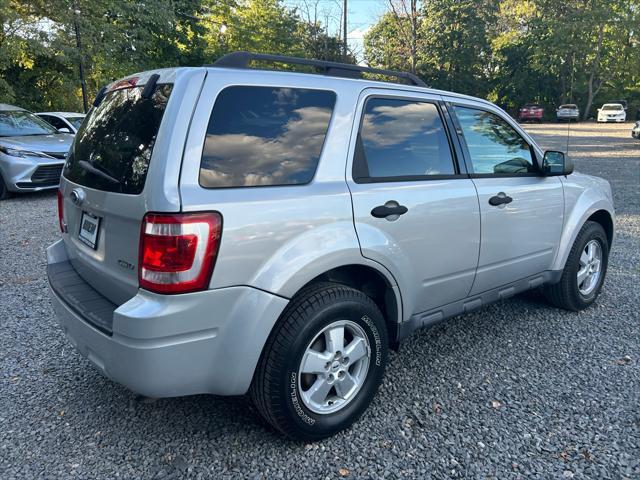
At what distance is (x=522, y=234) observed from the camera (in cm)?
357

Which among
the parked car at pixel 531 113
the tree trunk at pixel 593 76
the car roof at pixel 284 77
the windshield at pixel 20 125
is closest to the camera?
the car roof at pixel 284 77

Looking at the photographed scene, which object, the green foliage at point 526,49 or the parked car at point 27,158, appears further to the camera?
the green foliage at point 526,49

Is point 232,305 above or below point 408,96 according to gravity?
below

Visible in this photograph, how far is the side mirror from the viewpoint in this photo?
3707 mm

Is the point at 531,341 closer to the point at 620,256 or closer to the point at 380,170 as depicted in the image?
the point at 380,170

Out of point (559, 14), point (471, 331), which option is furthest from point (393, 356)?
point (559, 14)

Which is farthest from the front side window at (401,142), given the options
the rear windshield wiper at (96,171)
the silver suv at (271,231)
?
the rear windshield wiper at (96,171)

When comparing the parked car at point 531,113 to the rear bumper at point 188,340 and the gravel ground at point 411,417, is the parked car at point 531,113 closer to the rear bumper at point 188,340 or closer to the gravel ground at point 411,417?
the gravel ground at point 411,417

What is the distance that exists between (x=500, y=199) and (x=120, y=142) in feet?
7.80

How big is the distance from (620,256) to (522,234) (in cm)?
324

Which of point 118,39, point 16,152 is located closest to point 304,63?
point 16,152

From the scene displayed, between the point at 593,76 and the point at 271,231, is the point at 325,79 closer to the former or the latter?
the point at 271,231

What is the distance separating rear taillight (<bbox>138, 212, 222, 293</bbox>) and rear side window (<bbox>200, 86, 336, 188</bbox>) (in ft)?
0.62

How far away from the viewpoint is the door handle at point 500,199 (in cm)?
329
